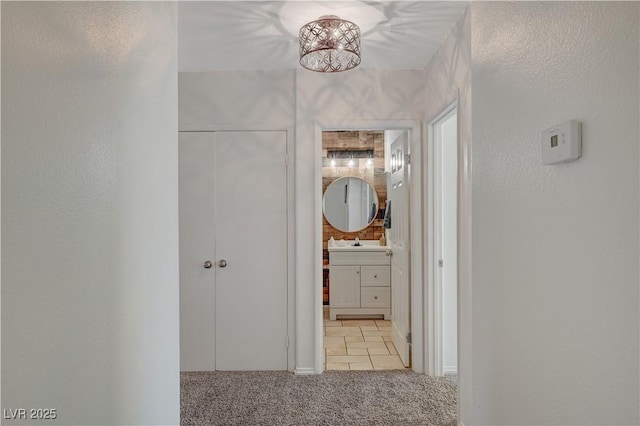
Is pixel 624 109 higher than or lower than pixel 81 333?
higher

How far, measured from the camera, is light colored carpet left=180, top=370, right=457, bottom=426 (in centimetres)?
242

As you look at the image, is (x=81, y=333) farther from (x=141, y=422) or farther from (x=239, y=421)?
(x=239, y=421)

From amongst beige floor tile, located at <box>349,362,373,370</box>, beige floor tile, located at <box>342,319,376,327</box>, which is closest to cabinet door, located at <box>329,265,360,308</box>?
beige floor tile, located at <box>342,319,376,327</box>

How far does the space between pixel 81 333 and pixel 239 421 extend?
1749 mm

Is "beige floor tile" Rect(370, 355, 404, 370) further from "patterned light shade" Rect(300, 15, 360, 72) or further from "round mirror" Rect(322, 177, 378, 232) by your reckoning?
"patterned light shade" Rect(300, 15, 360, 72)

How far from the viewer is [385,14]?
88.8 inches

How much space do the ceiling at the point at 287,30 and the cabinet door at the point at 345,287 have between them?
8.21 feet

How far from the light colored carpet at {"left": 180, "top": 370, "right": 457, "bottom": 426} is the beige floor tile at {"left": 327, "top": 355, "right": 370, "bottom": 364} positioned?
28 cm

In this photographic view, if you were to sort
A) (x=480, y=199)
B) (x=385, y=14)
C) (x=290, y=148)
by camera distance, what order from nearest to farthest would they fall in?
(x=480, y=199), (x=385, y=14), (x=290, y=148)

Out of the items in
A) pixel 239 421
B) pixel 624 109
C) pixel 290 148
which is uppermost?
pixel 290 148

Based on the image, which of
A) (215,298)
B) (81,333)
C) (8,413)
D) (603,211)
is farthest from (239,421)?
(603,211)

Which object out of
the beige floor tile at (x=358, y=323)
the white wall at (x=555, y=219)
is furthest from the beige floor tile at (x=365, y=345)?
the white wall at (x=555, y=219)

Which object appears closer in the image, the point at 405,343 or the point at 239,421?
the point at 239,421

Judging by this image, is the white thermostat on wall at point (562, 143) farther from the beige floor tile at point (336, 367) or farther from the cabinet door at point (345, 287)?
the cabinet door at point (345, 287)
